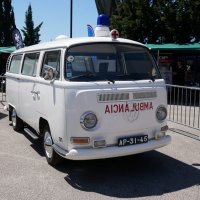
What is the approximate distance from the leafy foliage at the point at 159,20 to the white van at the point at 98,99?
1181cm

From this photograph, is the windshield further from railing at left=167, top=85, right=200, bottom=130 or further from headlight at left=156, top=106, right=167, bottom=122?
railing at left=167, top=85, right=200, bottom=130

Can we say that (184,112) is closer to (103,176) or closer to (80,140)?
(103,176)

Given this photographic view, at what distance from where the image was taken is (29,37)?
39938 millimetres

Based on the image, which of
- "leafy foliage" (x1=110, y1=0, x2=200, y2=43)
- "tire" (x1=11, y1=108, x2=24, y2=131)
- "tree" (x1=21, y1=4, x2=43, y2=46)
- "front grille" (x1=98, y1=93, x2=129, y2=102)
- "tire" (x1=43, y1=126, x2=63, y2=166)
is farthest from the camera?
"tree" (x1=21, y1=4, x2=43, y2=46)

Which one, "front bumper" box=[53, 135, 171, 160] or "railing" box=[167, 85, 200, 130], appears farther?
"railing" box=[167, 85, 200, 130]

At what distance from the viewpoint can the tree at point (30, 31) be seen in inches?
1575

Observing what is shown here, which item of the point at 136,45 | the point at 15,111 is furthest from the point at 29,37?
the point at 136,45

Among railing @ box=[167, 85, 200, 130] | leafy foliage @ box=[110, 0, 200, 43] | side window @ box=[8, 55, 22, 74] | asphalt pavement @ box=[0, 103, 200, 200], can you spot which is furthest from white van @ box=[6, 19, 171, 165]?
leafy foliage @ box=[110, 0, 200, 43]

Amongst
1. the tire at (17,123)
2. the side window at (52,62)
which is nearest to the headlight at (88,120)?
the side window at (52,62)

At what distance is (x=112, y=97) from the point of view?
5.01m

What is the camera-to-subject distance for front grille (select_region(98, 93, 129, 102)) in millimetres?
4932

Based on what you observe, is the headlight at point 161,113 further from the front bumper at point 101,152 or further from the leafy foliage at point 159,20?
the leafy foliage at point 159,20

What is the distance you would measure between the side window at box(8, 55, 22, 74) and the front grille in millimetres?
3453

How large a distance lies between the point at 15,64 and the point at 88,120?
4.06 meters
